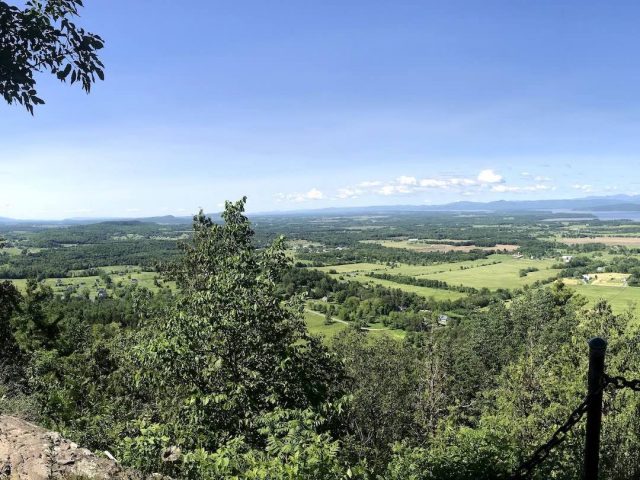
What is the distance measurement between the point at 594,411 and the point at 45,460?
705 cm

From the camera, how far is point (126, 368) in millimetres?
13891

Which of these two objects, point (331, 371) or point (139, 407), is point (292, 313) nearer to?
point (331, 371)

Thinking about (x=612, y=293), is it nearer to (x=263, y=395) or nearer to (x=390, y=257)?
(x=390, y=257)

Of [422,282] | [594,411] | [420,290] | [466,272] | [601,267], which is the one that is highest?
[594,411]

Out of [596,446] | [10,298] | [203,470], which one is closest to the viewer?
[596,446]

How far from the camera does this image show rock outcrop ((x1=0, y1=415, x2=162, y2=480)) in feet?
19.8

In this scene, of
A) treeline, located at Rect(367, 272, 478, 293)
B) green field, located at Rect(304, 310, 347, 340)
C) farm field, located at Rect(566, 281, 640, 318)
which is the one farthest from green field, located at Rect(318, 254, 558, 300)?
green field, located at Rect(304, 310, 347, 340)

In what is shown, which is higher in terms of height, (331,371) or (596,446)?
(596,446)

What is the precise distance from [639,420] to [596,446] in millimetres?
17530

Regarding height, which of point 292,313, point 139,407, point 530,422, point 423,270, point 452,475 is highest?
point 292,313

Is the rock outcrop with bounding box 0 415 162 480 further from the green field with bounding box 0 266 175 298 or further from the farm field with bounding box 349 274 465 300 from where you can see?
the farm field with bounding box 349 274 465 300

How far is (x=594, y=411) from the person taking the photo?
353cm

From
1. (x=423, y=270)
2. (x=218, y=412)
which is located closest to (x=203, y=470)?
(x=218, y=412)

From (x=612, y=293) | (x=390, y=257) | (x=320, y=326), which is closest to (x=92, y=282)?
(x=320, y=326)
